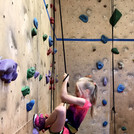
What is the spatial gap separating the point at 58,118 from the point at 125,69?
277cm

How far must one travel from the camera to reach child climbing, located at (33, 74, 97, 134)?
1.45 m

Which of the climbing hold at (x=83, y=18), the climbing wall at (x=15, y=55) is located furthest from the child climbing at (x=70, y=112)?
the climbing hold at (x=83, y=18)

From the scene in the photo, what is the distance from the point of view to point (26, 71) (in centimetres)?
132

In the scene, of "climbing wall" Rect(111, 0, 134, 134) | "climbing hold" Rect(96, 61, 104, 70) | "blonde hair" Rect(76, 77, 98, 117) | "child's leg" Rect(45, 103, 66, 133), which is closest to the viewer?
"child's leg" Rect(45, 103, 66, 133)

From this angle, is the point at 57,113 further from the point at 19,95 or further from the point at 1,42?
the point at 1,42

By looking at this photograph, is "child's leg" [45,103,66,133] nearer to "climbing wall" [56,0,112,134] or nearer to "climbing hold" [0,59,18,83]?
"climbing hold" [0,59,18,83]

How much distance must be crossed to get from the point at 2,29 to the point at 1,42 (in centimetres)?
6

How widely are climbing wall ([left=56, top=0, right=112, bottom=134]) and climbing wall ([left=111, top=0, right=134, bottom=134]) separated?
0.64 ft

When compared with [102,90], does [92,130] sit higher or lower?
lower

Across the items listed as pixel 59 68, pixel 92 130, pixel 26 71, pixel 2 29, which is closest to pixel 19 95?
pixel 26 71

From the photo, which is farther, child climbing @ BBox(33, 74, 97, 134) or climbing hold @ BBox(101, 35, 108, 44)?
climbing hold @ BBox(101, 35, 108, 44)

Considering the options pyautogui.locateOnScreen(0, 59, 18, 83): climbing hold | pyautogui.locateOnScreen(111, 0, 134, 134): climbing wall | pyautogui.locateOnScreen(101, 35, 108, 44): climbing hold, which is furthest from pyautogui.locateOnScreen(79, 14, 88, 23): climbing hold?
pyautogui.locateOnScreen(0, 59, 18, 83): climbing hold

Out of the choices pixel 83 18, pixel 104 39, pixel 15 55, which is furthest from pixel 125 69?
pixel 15 55

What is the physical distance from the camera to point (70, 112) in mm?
1803
